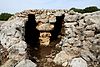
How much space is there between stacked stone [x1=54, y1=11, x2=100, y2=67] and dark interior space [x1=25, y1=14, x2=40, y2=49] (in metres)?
2.83

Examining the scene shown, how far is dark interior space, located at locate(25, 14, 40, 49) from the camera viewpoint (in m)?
28.7

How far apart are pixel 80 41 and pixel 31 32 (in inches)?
215

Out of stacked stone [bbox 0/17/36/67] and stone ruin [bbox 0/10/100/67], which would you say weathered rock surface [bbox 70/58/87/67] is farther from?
stacked stone [bbox 0/17/36/67]

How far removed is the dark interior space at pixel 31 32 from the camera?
28.7m

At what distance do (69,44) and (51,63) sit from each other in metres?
2.55

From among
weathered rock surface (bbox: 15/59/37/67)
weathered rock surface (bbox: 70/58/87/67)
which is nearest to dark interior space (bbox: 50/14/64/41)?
weathered rock surface (bbox: 70/58/87/67)

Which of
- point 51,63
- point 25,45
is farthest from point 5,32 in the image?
point 51,63

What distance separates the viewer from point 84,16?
91.1 feet

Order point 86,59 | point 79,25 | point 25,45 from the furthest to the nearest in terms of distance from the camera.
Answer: point 79,25, point 25,45, point 86,59

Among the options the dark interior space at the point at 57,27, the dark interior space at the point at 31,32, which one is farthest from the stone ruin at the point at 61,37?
the dark interior space at the point at 31,32

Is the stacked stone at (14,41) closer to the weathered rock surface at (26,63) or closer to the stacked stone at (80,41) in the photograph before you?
the weathered rock surface at (26,63)

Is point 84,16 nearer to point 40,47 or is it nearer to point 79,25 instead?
point 79,25

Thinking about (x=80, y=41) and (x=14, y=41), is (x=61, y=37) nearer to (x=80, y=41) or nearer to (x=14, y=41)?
(x=80, y=41)

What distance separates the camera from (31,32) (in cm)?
2923
